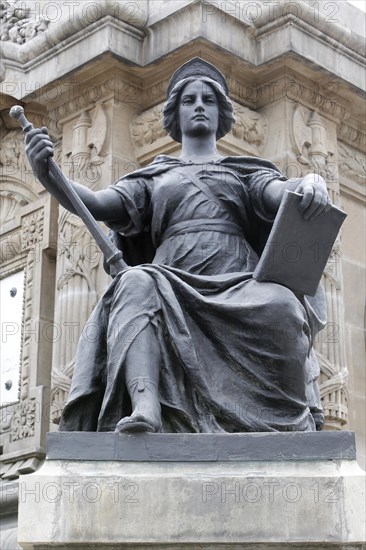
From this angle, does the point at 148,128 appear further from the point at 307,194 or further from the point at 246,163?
the point at 307,194

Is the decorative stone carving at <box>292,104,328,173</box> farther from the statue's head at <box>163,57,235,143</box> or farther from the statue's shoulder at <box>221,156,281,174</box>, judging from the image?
the statue's shoulder at <box>221,156,281,174</box>

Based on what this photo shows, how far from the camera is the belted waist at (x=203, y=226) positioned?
664 centimetres

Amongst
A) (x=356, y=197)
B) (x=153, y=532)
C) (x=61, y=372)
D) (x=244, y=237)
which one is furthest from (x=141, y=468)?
(x=356, y=197)

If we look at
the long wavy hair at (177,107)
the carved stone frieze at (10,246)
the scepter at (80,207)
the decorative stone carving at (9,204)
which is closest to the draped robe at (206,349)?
the scepter at (80,207)

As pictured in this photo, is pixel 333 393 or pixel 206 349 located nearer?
pixel 206 349

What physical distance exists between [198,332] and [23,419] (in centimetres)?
528

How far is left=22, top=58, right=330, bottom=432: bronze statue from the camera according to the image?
19.8 feet

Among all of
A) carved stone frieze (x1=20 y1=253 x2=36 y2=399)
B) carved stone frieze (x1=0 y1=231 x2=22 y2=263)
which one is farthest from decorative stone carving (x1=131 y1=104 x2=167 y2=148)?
carved stone frieze (x1=0 y1=231 x2=22 y2=263)

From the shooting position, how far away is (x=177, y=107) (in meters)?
7.15

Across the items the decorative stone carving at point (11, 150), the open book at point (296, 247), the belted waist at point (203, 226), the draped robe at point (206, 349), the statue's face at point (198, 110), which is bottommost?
the draped robe at point (206, 349)

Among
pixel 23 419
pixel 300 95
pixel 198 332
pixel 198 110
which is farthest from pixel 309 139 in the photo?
pixel 198 332

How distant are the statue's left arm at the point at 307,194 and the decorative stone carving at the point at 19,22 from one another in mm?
5824

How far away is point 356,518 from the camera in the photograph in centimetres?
562

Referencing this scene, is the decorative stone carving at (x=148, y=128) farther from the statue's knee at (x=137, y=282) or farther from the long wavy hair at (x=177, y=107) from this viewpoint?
the statue's knee at (x=137, y=282)
